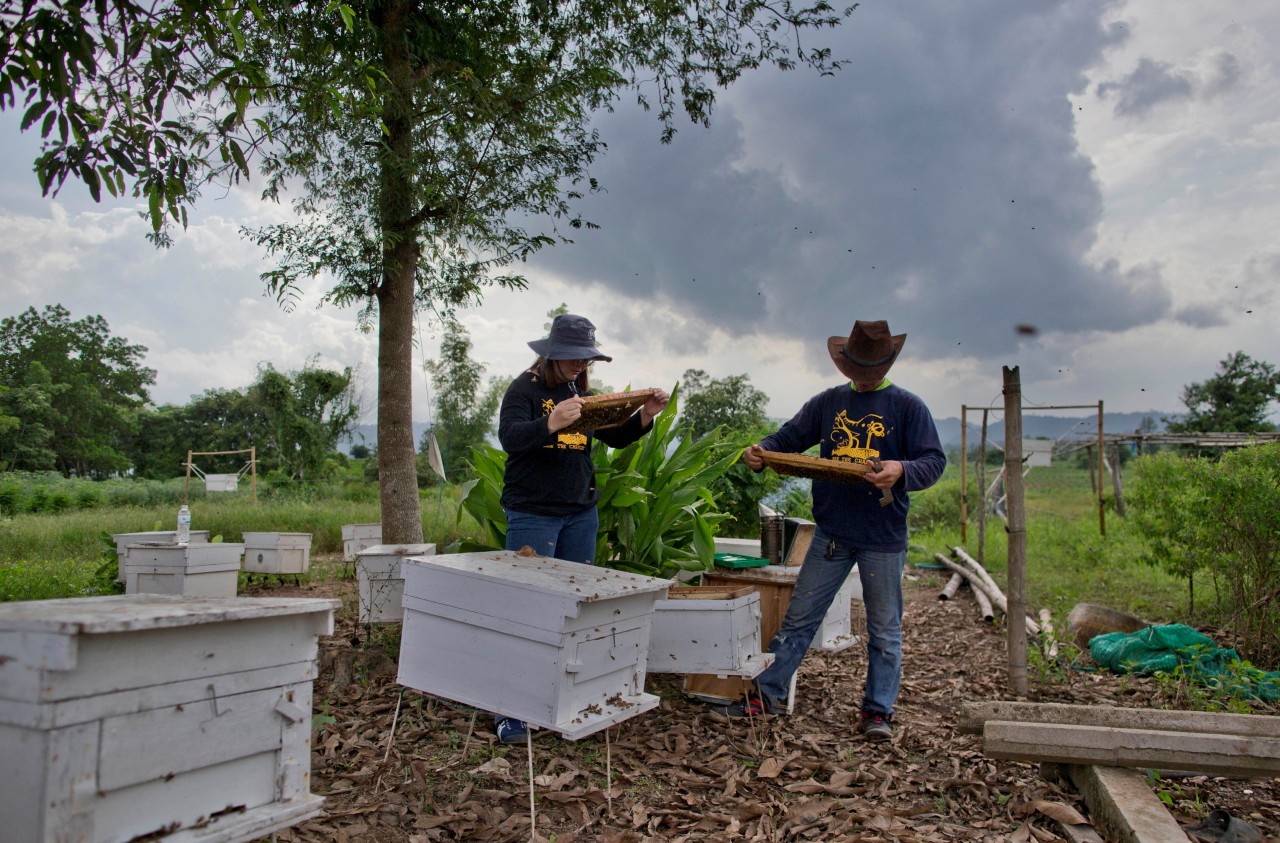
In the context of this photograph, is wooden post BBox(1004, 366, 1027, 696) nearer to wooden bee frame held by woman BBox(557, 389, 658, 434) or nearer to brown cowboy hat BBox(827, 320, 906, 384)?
brown cowboy hat BBox(827, 320, 906, 384)

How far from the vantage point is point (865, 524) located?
168 inches

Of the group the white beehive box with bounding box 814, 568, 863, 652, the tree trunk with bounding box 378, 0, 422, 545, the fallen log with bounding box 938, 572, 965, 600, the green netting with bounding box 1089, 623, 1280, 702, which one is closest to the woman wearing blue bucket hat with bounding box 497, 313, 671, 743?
the white beehive box with bounding box 814, 568, 863, 652

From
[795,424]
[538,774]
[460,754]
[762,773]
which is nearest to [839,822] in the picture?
[762,773]

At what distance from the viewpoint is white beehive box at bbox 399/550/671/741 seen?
9.79ft

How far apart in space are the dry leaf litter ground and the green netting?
0.26 metres

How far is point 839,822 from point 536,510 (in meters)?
1.92

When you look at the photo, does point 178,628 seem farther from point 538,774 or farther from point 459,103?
point 459,103

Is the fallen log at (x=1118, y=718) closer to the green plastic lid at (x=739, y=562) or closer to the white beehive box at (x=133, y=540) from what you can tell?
the green plastic lid at (x=739, y=562)

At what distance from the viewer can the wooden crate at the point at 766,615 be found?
4.57m

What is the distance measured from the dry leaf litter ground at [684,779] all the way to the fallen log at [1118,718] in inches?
10.1

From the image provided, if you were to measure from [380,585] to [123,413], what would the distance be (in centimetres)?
3294

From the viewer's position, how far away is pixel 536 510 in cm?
411

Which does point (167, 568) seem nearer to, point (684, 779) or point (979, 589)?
point (684, 779)

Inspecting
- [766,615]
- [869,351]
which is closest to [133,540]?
[766,615]
